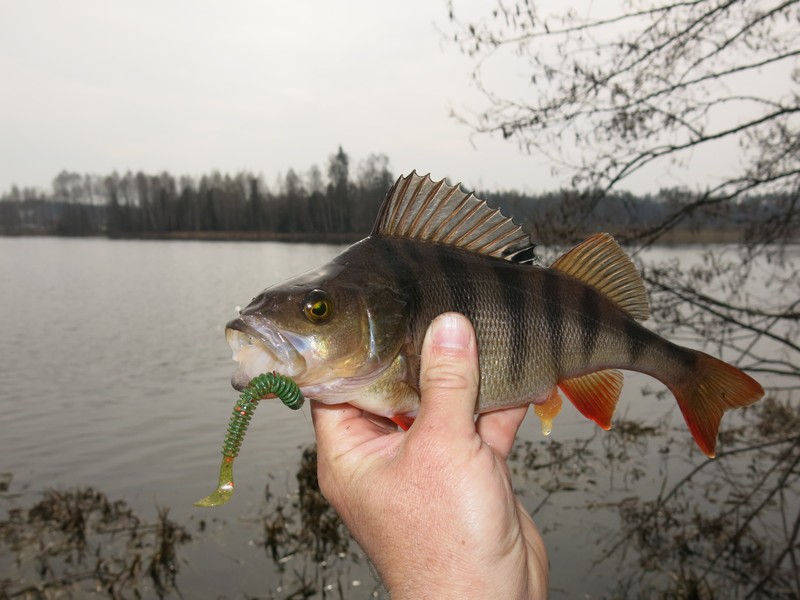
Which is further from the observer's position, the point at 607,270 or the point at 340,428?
the point at 607,270

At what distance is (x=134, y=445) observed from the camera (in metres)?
11.1

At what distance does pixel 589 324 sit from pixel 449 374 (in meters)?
0.95

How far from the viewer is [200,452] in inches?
427

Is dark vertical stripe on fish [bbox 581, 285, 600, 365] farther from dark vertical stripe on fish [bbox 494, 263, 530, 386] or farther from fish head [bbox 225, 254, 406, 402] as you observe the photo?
fish head [bbox 225, 254, 406, 402]

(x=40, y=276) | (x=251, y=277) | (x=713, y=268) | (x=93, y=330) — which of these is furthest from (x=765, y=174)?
(x=40, y=276)

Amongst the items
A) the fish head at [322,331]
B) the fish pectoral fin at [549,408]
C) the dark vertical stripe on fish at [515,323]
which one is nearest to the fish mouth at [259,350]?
the fish head at [322,331]

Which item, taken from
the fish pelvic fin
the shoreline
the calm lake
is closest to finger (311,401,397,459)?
the fish pelvic fin

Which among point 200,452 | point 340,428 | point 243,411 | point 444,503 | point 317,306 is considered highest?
point 317,306

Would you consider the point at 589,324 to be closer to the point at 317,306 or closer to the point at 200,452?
the point at 317,306

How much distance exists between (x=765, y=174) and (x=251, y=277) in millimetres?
34091

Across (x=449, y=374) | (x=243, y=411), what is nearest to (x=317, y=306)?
(x=243, y=411)

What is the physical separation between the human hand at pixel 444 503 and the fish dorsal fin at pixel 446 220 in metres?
0.55

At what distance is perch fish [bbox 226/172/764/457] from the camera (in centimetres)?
233

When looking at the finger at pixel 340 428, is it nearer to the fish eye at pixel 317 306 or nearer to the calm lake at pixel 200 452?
the fish eye at pixel 317 306
